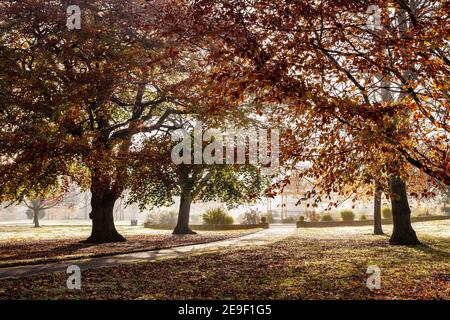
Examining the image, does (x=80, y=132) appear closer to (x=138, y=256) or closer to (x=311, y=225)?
(x=138, y=256)

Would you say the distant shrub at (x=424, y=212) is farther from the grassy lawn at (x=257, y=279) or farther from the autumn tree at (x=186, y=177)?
the grassy lawn at (x=257, y=279)

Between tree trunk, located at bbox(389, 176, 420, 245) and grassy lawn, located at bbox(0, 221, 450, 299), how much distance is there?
4.06m

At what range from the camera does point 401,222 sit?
19219 millimetres

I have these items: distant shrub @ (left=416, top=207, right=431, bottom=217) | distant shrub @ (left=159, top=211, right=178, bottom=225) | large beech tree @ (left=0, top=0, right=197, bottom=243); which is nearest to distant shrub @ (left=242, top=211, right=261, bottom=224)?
distant shrub @ (left=159, top=211, right=178, bottom=225)

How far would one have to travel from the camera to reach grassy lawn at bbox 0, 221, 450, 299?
8211mm

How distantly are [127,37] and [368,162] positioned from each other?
498 inches

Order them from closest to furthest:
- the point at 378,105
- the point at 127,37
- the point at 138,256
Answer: the point at 378,105, the point at 138,256, the point at 127,37

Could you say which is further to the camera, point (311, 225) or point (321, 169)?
point (311, 225)

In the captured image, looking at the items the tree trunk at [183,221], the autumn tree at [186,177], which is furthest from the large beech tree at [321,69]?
the tree trunk at [183,221]

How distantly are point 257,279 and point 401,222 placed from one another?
39.2 ft

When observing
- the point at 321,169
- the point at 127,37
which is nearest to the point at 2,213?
the point at 127,37

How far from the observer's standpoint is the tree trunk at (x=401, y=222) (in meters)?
18.8

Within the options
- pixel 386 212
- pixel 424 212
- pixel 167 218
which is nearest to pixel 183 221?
pixel 167 218

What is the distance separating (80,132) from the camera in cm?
2020
